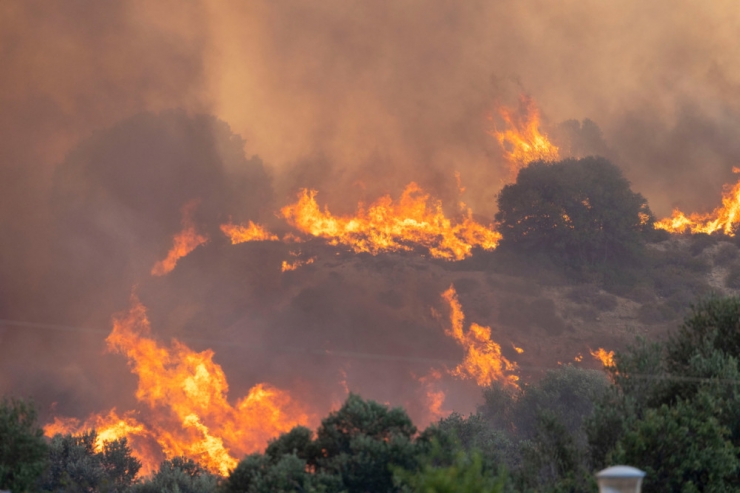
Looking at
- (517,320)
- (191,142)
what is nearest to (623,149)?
(517,320)

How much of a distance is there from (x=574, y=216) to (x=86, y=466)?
65.6 meters

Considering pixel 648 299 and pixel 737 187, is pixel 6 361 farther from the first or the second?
pixel 737 187

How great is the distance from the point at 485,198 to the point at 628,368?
76681 mm

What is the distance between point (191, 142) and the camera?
8825 cm

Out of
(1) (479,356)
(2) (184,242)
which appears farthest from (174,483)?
(2) (184,242)

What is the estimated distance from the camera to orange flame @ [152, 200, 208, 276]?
81.0 metres

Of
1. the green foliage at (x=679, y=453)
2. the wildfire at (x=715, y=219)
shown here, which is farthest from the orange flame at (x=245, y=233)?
the green foliage at (x=679, y=453)

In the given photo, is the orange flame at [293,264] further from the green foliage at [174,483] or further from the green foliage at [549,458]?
the green foliage at [549,458]

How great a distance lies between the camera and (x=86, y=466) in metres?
37.9

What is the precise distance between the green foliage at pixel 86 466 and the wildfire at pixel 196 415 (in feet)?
45.6

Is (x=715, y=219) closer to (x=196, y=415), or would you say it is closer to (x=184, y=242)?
(x=184, y=242)

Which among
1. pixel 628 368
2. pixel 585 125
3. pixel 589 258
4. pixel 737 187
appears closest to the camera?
pixel 628 368

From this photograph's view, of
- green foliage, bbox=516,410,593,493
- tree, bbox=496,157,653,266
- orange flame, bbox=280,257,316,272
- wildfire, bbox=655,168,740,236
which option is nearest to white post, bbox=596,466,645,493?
green foliage, bbox=516,410,593,493

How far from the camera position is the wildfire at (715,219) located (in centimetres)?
9550
